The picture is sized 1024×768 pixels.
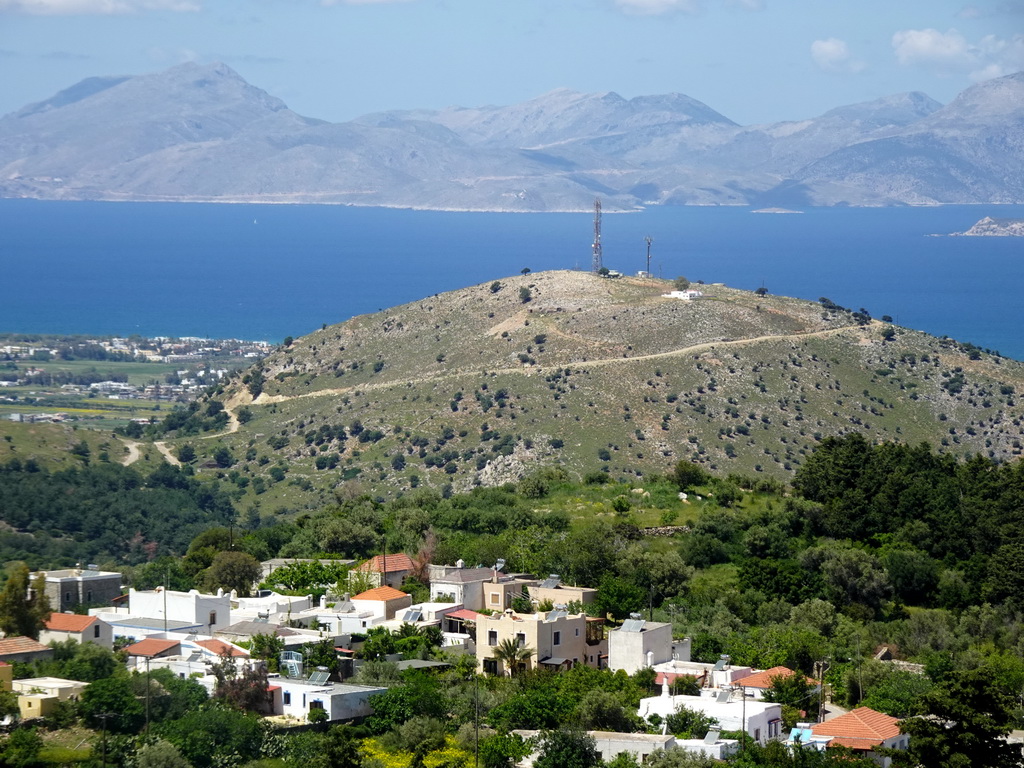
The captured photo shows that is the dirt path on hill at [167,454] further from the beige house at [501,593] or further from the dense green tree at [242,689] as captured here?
the dense green tree at [242,689]

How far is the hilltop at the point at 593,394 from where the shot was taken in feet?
291

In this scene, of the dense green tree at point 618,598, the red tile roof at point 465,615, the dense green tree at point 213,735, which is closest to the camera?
the dense green tree at point 213,735

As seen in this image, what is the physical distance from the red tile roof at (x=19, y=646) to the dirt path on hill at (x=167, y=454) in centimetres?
5252

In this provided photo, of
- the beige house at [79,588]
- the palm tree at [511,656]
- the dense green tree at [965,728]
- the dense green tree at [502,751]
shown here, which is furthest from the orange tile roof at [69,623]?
the dense green tree at [965,728]

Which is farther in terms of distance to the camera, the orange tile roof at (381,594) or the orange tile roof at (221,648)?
the orange tile roof at (381,594)

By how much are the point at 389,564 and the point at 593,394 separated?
41148 mm

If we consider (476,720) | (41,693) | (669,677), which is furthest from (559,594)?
(41,693)

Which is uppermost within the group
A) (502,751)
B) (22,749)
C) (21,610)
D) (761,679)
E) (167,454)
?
(167,454)

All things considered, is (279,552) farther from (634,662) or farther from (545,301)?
(545,301)

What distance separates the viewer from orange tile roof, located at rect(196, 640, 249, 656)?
41438 mm

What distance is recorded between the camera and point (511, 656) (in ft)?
141

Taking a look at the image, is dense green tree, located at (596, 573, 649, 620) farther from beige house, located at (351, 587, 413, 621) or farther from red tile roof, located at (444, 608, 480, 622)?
beige house, located at (351, 587, 413, 621)

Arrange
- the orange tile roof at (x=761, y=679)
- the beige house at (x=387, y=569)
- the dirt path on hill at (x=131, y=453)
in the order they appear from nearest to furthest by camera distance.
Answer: the orange tile roof at (x=761, y=679) < the beige house at (x=387, y=569) < the dirt path on hill at (x=131, y=453)

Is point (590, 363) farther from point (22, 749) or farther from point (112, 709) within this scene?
point (22, 749)
